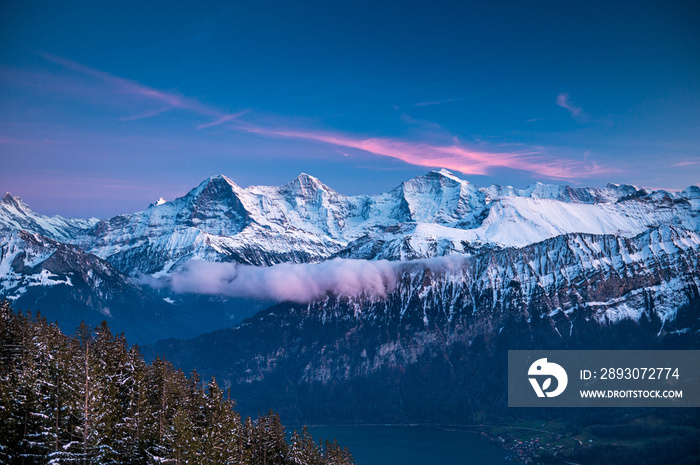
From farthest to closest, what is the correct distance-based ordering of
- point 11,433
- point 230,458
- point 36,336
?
1. point 36,336
2. point 230,458
3. point 11,433

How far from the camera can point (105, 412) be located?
7481cm

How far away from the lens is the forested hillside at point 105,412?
234 ft

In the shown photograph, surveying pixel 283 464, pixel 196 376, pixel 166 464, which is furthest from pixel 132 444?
pixel 283 464

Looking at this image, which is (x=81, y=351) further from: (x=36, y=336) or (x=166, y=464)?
(x=166, y=464)

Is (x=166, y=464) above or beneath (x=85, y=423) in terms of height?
beneath

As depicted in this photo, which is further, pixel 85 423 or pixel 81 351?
pixel 81 351

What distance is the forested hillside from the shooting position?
71.2 metres

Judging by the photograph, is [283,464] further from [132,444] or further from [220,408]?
[132,444]

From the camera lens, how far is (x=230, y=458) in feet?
283

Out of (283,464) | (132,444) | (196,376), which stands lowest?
(283,464)

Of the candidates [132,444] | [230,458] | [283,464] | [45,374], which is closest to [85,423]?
[132,444]

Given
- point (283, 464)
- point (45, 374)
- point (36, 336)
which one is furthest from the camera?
point (283, 464)

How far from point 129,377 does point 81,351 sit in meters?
7.88

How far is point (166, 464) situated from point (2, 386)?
20203 millimetres
